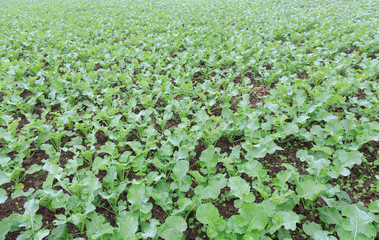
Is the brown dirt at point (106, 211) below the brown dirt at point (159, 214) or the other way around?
the other way around

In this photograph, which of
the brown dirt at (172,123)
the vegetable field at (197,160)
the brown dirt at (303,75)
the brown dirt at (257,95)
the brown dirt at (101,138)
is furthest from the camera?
the brown dirt at (303,75)

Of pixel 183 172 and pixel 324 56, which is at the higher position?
pixel 183 172

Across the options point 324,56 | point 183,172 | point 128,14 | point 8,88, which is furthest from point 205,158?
point 128,14

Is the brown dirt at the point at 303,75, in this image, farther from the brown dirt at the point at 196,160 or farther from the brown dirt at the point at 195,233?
the brown dirt at the point at 195,233

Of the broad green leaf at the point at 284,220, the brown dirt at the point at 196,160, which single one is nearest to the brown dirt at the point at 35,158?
the brown dirt at the point at 196,160

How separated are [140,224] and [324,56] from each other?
16.5 feet

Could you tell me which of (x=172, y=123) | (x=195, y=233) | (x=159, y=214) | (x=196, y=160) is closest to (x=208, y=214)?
(x=195, y=233)

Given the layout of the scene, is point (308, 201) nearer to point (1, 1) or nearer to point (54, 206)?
point (54, 206)

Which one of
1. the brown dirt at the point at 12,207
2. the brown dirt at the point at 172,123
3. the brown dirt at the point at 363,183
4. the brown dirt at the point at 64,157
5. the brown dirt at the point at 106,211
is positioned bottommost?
the brown dirt at the point at 363,183

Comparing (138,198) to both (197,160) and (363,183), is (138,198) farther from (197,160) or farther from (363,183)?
(363,183)

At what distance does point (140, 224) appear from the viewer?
196cm

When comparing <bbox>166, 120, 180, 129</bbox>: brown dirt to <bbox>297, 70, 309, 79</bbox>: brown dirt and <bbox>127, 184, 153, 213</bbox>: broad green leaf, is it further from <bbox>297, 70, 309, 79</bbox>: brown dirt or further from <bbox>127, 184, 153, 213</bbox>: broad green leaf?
<bbox>297, 70, 309, 79</bbox>: brown dirt

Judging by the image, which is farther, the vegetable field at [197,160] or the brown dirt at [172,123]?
the brown dirt at [172,123]

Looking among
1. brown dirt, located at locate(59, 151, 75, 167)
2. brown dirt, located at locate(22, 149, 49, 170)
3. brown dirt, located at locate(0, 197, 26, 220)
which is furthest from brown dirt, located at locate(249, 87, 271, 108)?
brown dirt, located at locate(0, 197, 26, 220)
